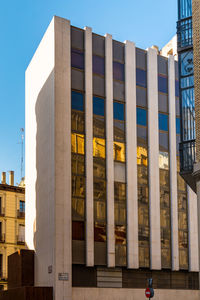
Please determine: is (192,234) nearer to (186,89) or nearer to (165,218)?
(165,218)

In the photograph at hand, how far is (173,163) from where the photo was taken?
4100cm

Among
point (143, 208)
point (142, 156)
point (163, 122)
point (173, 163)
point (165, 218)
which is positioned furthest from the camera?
point (163, 122)

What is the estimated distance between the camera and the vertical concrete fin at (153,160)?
38812 mm

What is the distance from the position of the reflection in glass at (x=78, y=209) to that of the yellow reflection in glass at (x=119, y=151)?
436 centimetres

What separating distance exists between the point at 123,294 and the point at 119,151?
32.4 ft

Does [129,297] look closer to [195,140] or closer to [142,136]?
[142,136]

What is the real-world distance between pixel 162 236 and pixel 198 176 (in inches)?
812

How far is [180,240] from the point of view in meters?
40.1

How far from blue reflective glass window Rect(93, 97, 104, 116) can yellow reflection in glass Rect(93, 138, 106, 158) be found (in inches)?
76.0

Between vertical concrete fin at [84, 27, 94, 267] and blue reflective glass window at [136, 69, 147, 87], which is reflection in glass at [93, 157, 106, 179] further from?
blue reflective glass window at [136, 69, 147, 87]

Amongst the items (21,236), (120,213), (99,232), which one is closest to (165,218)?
(120,213)

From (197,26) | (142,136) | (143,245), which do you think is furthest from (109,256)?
(197,26)

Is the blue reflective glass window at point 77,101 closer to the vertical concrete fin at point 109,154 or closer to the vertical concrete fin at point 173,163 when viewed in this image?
the vertical concrete fin at point 109,154

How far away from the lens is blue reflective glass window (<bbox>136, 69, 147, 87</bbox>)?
41.0 metres
